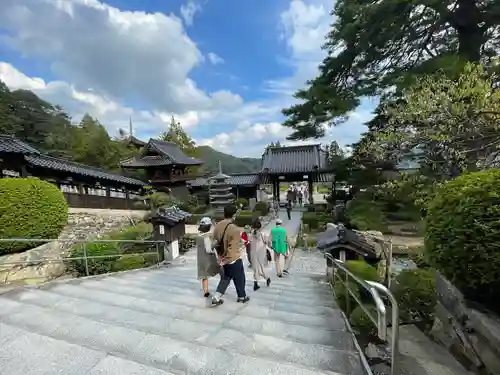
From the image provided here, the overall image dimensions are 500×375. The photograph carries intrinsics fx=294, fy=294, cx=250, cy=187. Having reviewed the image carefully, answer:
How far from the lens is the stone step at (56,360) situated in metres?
2.25

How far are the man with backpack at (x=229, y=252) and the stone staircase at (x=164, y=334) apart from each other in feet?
0.87

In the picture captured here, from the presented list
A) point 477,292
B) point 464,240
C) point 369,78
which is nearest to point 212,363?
point 464,240

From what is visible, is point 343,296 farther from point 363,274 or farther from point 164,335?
point 164,335

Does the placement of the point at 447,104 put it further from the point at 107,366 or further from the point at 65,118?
the point at 65,118

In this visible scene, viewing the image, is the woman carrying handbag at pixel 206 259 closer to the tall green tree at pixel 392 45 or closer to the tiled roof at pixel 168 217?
the tiled roof at pixel 168 217

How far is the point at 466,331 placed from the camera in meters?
3.62

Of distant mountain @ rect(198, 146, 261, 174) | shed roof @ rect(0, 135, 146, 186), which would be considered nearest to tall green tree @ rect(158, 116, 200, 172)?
distant mountain @ rect(198, 146, 261, 174)

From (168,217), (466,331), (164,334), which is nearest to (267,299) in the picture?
(164,334)

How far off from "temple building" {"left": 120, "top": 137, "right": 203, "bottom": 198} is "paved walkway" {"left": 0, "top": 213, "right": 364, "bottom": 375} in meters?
22.1

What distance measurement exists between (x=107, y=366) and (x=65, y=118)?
54998mm

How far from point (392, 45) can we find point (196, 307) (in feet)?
41.5

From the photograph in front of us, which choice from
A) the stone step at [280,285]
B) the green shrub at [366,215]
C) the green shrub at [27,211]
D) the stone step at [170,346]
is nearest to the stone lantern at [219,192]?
the green shrub at [366,215]

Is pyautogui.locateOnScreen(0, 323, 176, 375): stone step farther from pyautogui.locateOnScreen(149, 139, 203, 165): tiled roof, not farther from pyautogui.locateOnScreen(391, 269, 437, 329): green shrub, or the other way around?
pyautogui.locateOnScreen(149, 139, 203, 165): tiled roof

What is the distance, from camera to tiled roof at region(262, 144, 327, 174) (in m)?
25.0
